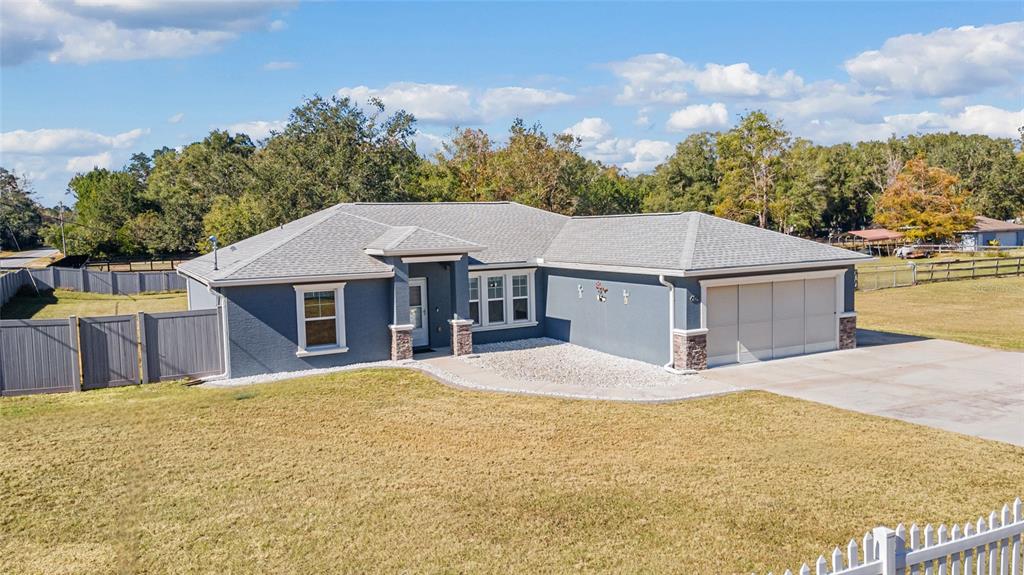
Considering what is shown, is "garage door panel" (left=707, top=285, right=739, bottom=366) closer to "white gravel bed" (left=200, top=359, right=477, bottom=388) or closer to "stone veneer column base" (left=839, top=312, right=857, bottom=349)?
"stone veneer column base" (left=839, top=312, right=857, bottom=349)

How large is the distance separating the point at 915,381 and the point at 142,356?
1714 cm

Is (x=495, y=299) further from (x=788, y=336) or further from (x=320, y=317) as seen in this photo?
(x=788, y=336)

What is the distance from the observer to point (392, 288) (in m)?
19.4

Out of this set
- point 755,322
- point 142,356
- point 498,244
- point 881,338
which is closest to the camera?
point 142,356

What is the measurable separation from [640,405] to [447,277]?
8.12 meters

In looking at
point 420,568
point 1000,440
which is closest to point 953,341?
point 1000,440

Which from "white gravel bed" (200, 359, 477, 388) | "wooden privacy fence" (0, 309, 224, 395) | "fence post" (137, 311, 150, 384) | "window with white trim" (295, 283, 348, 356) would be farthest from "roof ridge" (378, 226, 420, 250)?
"fence post" (137, 311, 150, 384)

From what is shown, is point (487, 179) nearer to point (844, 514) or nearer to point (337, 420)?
point (337, 420)

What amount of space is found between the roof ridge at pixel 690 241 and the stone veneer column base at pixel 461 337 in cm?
599

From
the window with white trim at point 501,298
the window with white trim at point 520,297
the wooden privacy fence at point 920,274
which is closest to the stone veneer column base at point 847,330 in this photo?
the window with white trim at point 501,298

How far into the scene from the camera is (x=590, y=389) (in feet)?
52.5

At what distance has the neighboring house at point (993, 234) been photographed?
6700 centimetres

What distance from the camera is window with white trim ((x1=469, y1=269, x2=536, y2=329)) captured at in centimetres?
2181

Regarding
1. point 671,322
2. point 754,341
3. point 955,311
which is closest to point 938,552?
point 671,322
